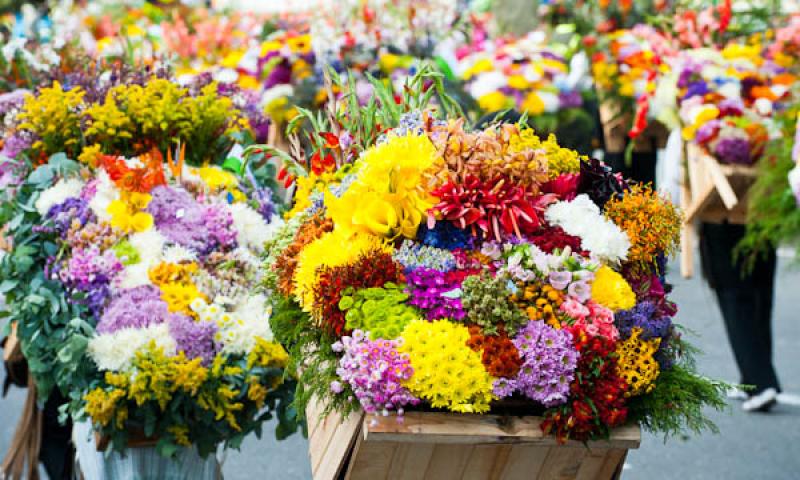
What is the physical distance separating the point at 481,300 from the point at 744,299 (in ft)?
12.0

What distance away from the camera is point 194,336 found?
301 centimetres

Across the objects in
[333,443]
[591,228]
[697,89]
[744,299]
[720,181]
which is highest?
[591,228]

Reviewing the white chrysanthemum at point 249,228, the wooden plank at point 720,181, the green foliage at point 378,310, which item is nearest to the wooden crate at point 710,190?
the wooden plank at point 720,181

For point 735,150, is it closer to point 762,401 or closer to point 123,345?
point 762,401

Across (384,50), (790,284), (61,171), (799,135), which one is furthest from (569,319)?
(790,284)

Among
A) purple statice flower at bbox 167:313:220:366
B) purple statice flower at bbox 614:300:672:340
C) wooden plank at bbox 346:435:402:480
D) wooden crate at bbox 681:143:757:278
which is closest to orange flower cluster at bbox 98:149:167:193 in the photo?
purple statice flower at bbox 167:313:220:366

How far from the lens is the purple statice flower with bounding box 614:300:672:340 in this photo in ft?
7.00

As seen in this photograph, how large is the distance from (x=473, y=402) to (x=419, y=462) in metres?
0.19

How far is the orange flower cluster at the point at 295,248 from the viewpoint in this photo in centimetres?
240

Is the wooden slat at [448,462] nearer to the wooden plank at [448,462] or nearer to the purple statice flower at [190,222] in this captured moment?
the wooden plank at [448,462]

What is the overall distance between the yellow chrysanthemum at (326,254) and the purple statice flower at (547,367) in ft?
1.27

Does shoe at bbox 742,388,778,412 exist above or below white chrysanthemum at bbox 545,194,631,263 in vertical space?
below

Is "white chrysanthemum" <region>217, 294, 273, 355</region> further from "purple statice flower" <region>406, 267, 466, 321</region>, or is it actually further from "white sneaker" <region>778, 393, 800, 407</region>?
"white sneaker" <region>778, 393, 800, 407</region>

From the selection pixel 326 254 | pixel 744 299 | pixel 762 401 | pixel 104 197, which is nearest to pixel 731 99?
pixel 744 299
